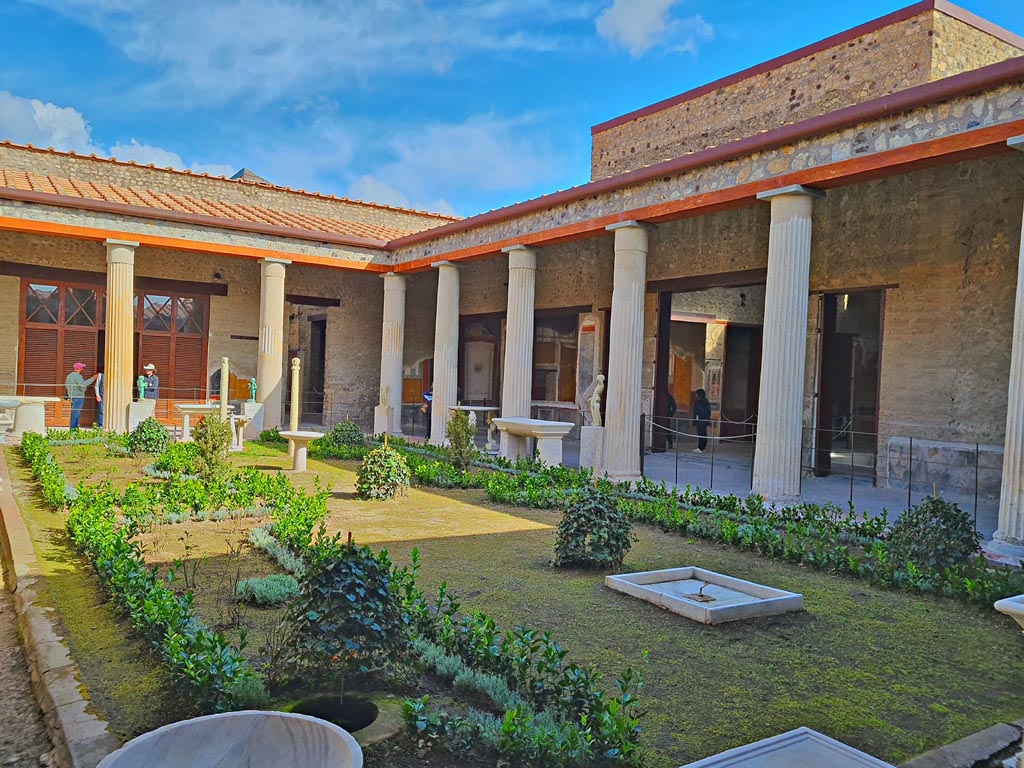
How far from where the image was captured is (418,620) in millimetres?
4645

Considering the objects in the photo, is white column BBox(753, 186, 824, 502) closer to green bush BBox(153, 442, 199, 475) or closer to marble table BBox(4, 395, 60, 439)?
green bush BBox(153, 442, 199, 475)

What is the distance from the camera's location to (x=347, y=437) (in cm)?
1482

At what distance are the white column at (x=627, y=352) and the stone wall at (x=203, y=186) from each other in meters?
12.0

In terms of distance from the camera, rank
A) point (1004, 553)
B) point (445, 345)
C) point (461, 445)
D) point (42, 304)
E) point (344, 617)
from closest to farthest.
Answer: point (344, 617) → point (1004, 553) → point (461, 445) → point (445, 345) → point (42, 304)

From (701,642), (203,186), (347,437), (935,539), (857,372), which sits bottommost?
(701,642)

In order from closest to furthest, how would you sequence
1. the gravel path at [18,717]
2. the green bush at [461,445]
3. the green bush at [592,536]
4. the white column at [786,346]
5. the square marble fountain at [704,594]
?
the gravel path at [18,717] → the square marble fountain at [704,594] → the green bush at [592,536] → the white column at [786,346] → the green bush at [461,445]

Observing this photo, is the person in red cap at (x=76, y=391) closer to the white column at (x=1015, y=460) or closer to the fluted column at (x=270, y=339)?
the fluted column at (x=270, y=339)

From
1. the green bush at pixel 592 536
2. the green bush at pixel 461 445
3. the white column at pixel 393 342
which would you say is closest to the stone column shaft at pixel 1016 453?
the green bush at pixel 592 536

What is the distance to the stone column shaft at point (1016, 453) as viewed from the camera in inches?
284

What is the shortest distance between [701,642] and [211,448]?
737cm

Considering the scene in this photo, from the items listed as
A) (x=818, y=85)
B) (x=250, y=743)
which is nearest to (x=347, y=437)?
(x=818, y=85)

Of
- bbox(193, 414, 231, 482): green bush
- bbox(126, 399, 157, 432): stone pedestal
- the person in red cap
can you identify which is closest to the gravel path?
bbox(193, 414, 231, 482): green bush

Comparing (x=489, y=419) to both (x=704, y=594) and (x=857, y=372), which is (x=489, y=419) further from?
(x=704, y=594)

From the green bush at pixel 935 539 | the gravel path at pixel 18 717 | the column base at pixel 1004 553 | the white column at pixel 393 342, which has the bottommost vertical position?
the gravel path at pixel 18 717
